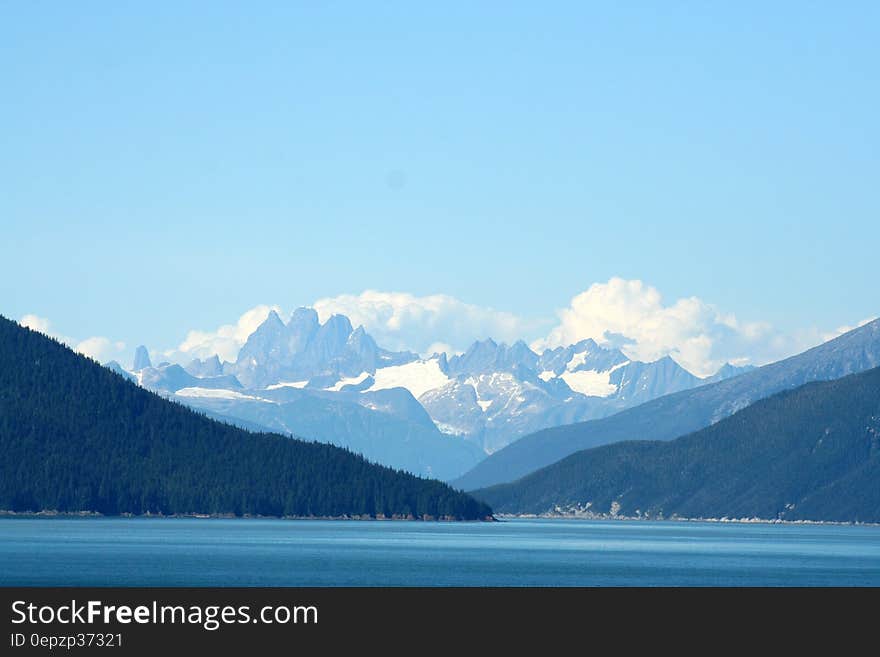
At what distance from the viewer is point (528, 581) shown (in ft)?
638

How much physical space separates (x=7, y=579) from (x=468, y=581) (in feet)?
167
